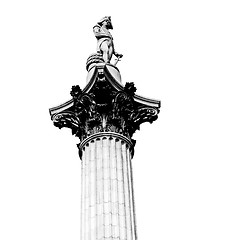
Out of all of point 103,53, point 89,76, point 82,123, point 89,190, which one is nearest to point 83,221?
point 89,190

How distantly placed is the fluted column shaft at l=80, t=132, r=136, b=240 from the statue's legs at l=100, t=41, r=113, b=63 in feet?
17.0

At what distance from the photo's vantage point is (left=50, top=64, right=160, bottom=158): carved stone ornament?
25628 mm

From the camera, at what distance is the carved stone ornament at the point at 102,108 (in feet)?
84.1

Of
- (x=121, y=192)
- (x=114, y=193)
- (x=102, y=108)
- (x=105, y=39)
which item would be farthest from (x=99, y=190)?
(x=105, y=39)

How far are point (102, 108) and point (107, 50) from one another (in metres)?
4.56

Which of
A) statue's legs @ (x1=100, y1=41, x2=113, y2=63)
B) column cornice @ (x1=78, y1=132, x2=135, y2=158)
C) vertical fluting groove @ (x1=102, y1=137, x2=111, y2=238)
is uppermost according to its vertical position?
statue's legs @ (x1=100, y1=41, x2=113, y2=63)

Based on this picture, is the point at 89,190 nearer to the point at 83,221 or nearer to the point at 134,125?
the point at 83,221

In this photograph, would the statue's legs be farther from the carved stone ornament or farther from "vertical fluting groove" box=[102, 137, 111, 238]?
"vertical fluting groove" box=[102, 137, 111, 238]

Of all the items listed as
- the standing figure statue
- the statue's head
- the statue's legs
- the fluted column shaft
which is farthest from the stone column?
the statue's head

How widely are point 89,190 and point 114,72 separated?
6.21 metres

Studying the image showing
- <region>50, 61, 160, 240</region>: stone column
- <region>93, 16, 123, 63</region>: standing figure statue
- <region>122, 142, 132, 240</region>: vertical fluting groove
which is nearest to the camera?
<region>122, 142, 132, 240</region>: vertical fluting groove

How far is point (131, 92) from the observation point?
26.2 meters

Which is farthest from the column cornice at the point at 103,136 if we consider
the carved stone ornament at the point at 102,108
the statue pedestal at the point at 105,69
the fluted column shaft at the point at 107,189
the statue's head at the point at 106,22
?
the statue's head at the point at 106,22

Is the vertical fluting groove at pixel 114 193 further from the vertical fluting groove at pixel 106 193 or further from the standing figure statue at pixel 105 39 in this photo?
the standing figure statue at pixel 105 39
